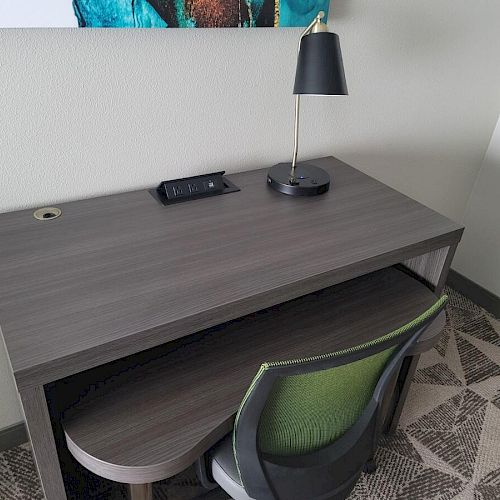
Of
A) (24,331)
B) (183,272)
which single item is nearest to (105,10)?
(183,272)

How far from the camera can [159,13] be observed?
1095 millimetres

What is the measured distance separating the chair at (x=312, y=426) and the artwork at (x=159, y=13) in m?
0.85

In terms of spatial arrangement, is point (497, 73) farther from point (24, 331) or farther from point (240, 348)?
point (24, 331)

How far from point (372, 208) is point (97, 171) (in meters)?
0.75

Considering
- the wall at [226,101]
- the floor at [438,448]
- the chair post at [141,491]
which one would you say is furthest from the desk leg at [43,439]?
the wall at [226,101]

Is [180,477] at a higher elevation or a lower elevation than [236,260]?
lower

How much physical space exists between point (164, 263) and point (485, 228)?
5.43ft

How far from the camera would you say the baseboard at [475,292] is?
2.12 metres

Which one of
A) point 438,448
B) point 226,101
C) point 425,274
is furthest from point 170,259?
point 438,448

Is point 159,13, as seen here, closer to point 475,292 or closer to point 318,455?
point 318,455

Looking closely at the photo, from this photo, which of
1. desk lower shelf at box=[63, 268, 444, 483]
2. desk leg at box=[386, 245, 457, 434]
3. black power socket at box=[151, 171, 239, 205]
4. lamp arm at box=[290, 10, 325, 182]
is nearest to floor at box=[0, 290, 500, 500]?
desk leg at box=[386, 245, 457, 434]

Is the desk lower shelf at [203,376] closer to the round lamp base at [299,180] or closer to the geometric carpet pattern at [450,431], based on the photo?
the round lamp base at [299,180]

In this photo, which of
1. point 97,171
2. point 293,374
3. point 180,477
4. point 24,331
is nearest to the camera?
point 293,374

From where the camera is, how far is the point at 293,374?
72 centimetres
